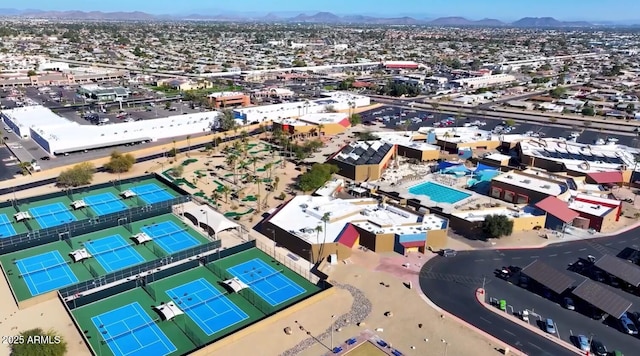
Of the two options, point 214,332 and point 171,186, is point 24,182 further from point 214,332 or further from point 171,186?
point 214,332

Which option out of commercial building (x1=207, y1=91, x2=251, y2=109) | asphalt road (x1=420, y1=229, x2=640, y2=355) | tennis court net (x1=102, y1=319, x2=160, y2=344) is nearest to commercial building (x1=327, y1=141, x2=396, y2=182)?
asphalt road (x1=420, y1=229, x2=640, y2=355)

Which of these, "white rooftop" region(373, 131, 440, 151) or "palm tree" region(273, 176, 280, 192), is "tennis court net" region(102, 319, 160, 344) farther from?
"white rooftop" region(373, 131, 440, 151)

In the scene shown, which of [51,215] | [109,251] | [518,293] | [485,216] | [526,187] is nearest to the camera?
[518,293]

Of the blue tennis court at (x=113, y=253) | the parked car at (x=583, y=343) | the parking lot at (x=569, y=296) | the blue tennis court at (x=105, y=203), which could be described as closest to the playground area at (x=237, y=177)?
the blue tennis court at (x=105, y=203)

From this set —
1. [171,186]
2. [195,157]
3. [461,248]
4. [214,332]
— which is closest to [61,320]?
[214,332]

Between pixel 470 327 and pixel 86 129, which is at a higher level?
pixel 86 129

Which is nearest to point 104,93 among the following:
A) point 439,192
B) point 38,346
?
point 439,192

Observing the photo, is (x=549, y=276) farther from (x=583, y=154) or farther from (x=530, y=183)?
(x=583, y=154)
